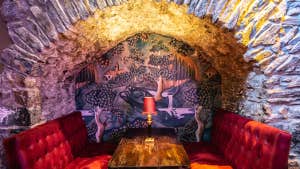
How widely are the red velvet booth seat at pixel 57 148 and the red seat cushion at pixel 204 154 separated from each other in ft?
3.31

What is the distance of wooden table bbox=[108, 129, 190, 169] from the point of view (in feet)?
7.24

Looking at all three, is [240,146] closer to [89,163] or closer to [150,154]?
[150,154]

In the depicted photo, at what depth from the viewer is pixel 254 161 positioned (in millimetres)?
2266

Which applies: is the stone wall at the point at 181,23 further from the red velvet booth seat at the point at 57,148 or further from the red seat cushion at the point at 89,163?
the red seat cushion at the point at 89,163

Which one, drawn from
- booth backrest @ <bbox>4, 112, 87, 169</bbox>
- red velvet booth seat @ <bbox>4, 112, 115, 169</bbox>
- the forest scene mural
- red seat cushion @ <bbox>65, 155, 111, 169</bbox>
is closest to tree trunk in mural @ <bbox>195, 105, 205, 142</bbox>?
the forest scene mural

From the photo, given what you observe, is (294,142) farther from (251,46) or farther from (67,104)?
(67,104)

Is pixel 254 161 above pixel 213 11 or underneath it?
underneath

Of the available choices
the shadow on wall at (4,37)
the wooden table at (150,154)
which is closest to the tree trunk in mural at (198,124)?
the wooden table at (150,154)

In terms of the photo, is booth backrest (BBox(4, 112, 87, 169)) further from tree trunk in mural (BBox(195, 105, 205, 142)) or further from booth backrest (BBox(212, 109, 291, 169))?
booth backrest (BBox(212, 109, 291, 169))

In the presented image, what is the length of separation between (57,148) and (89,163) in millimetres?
438

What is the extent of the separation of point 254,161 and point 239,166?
1.23ft

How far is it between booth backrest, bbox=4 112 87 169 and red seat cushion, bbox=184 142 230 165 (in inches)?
54.4

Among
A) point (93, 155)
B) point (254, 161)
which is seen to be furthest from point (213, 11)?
point (93, 155)

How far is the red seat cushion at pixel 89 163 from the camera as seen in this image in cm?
292
